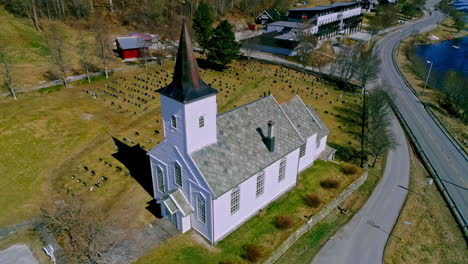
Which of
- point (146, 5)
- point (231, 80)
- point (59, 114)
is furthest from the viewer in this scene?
point (146, 5)

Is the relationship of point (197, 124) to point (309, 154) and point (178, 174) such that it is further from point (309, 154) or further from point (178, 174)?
point (309, 154)

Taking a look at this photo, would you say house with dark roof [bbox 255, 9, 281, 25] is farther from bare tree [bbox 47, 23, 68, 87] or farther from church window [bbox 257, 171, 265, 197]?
church window [bbox 257, 171, 265, 197]

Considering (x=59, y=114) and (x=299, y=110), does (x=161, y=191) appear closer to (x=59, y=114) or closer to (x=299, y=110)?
(x=299, y=110)

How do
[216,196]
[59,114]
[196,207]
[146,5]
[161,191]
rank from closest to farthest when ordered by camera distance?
[216,196] < [196,207] < [161,191] < [59,114] < [146,5]

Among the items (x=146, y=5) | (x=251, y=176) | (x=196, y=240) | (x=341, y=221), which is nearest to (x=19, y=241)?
(x=196, y=240)

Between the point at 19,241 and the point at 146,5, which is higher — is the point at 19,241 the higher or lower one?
the lower one

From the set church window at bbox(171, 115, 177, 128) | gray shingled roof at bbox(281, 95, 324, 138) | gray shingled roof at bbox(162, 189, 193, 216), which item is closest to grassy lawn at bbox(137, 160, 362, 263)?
gray shingled roof at bbox(162, 189, 193, 216)
